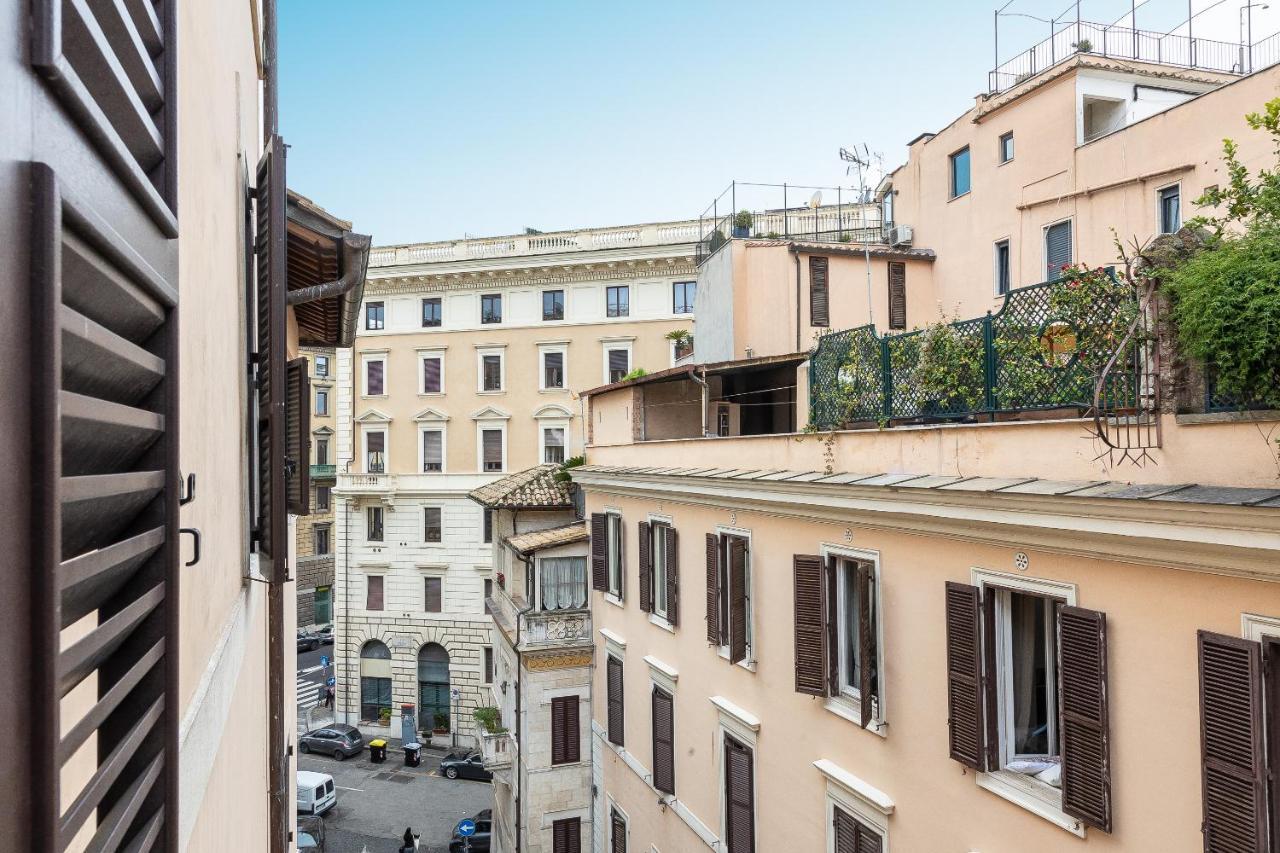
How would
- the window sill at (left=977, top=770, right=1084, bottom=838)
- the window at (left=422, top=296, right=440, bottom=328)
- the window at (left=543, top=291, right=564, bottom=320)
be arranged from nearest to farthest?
the window sill at (left=977, top=770, right=1084, bottom=838)
the window at (left=543, top=291, right=564, bottom=320)
the window at (left=422, top=296, right=440, bottom=328)

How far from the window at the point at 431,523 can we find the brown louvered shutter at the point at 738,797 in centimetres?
2367

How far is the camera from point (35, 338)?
0.95 metres

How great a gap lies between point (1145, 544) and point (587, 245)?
2909cm

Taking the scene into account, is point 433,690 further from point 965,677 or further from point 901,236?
point 965,677

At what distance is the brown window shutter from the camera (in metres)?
17.4

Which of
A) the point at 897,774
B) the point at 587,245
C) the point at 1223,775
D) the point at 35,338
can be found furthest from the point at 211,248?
the point at 587,245

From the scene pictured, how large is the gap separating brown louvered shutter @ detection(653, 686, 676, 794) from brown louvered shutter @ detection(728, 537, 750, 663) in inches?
124

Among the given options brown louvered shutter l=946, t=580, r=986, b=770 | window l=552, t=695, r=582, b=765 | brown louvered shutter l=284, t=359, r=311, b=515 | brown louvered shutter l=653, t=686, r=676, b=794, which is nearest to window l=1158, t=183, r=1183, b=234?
brown louvered shutter l=946, t=580, r=986, b=770

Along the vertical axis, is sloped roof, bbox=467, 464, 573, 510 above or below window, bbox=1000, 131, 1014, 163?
below

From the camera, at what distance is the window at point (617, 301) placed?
33.5 m

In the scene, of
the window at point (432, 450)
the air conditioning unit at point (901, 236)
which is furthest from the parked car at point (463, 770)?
the air conditioning unit at point (901, 236)

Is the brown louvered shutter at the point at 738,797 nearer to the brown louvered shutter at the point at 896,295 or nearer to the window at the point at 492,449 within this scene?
the brown louvered shutter at the point at 896,295

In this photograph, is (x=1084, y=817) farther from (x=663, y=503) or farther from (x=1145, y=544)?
(x=663, y=503)

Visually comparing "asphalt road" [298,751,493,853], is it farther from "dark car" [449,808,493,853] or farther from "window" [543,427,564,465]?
"window" [543,427,564,465]
